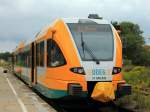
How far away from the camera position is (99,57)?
54.7 feet

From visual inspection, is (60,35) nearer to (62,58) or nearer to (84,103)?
(62,58)

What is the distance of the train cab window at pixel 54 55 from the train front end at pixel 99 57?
1.88 feet

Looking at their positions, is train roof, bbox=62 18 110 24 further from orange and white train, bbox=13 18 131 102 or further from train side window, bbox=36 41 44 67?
train side window, bbox=36 41 44 67

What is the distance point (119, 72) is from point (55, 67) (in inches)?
79.5

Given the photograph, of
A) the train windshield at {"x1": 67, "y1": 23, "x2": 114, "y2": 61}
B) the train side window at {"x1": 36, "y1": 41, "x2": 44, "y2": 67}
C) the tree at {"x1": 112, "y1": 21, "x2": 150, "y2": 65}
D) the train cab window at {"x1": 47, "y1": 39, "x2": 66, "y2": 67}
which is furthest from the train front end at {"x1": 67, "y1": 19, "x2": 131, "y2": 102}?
the tree at {"x1": 112, "y1": 21, "x2": 150, "y2": 65}

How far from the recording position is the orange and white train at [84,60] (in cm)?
1611

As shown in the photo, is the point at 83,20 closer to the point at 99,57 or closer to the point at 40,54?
the point at 99,57

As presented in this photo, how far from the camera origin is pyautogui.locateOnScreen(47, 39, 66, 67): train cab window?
16.7 metres

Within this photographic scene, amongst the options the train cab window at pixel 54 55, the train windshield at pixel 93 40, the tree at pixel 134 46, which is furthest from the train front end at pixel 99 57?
the tree at pixel 134 46

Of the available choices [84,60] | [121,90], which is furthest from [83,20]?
[121,90]

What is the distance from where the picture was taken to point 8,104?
18.1 meters

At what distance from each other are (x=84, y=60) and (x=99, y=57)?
552 mm

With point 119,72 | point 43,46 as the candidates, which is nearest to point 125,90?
point 119,72

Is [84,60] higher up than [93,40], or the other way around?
[93,40]
